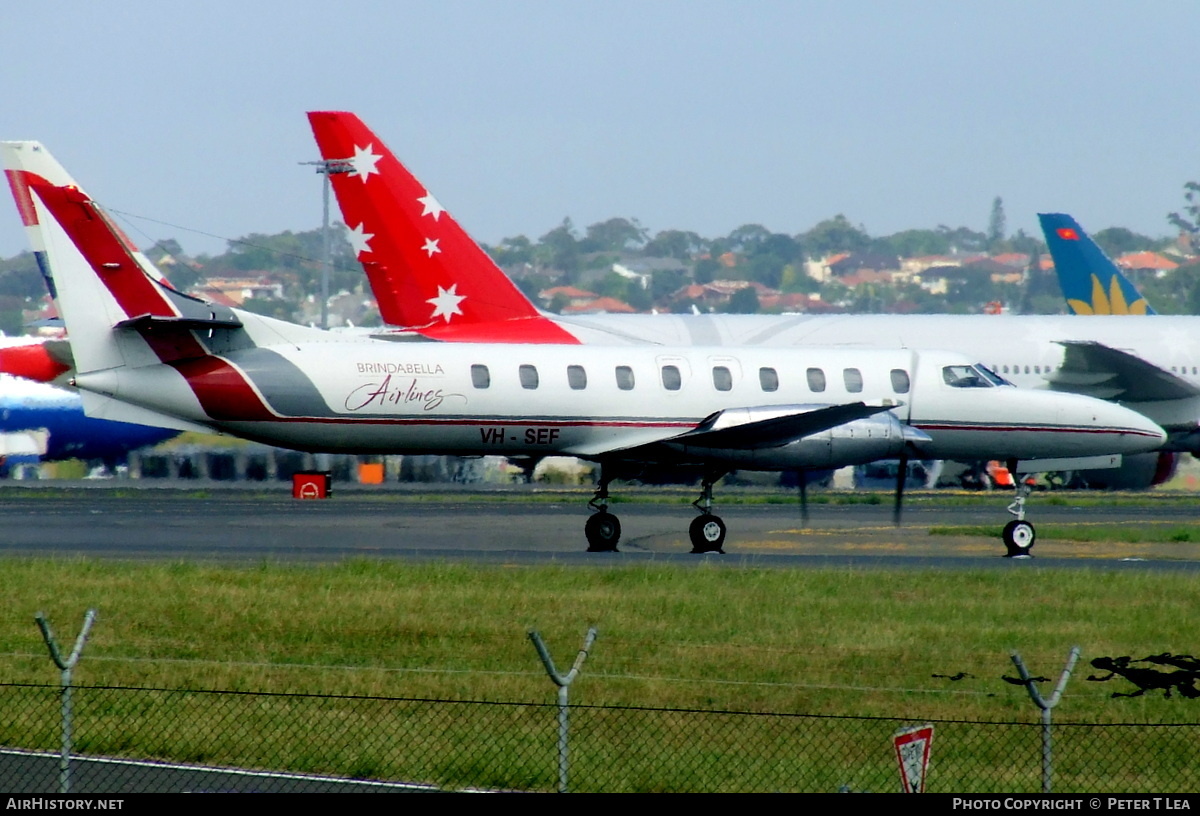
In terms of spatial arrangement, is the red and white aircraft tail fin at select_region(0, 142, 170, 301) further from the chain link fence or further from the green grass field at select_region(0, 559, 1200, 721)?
the chain link fence

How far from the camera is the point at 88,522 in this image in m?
34.4

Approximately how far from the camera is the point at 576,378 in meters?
28.0

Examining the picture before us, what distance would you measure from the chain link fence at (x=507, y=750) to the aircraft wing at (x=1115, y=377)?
31.1m

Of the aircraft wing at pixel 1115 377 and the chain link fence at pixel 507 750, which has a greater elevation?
the aircraft wing at pixel 1115 377

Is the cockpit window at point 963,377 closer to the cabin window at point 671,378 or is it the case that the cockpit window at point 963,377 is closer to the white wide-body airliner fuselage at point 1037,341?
the cabin window at point 671,378

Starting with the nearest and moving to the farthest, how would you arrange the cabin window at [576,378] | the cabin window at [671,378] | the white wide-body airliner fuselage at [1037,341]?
the cabin window at [576,378]
the cabin window at [671,378]
the white wide-body airliner fuselage at [1037,341]

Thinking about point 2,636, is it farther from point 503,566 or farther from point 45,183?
point 45,183

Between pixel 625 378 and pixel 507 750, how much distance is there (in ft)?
49.4

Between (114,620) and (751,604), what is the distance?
25.5 ft

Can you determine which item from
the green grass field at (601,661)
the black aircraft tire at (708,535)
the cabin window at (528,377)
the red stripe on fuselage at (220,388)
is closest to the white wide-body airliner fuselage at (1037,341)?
the cabin window at (528,377)

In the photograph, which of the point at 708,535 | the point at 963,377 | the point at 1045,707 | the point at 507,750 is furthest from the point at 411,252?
the point at 1045,707

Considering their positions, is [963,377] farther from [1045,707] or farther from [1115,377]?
[1045,707]

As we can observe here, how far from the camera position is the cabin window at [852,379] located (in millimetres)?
29406
